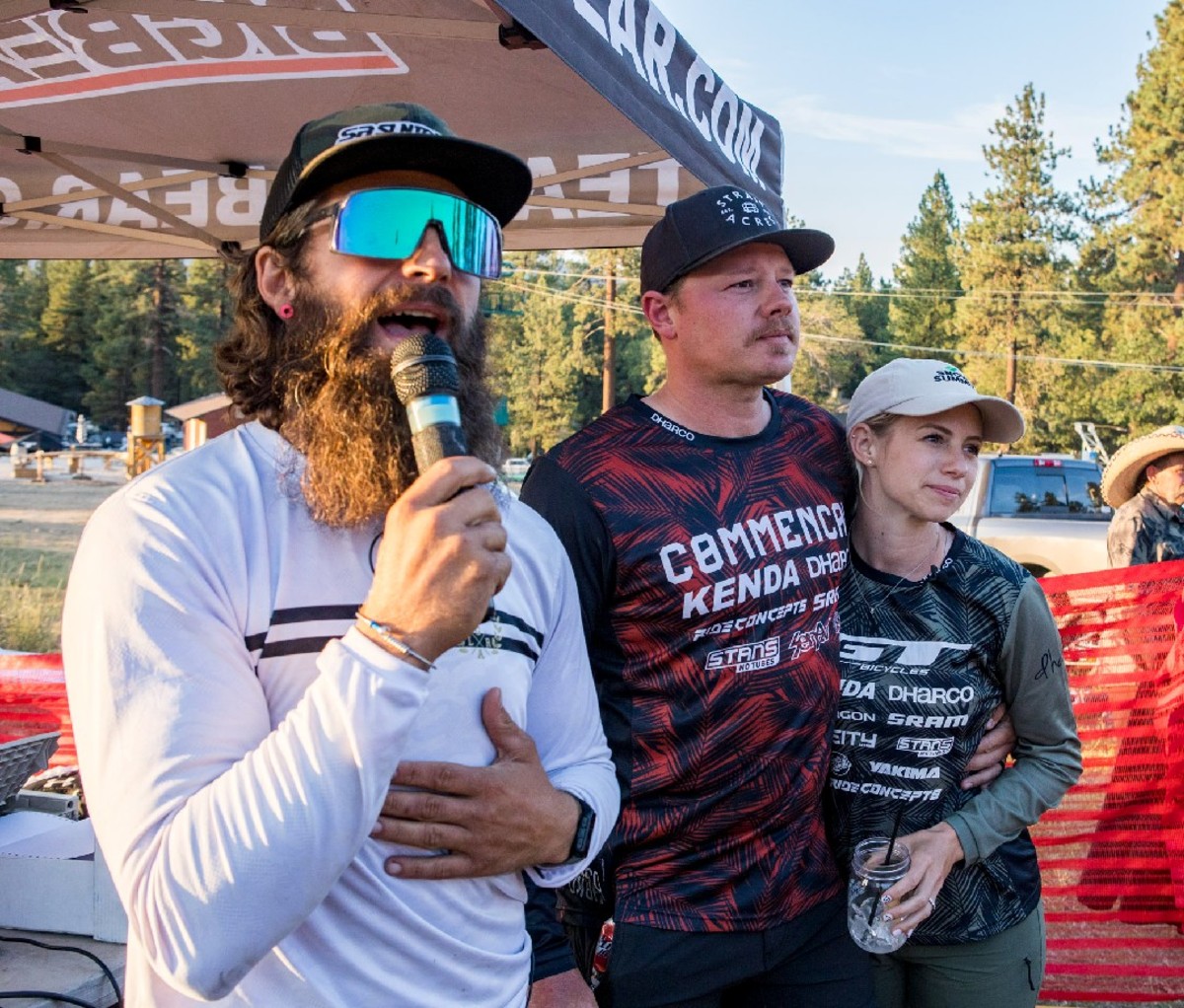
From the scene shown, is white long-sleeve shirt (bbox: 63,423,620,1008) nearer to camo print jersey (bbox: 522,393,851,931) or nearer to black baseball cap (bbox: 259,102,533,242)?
black baseball cap (bbox: 259,102,533,242)

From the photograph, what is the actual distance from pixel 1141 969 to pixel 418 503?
15.0 feet

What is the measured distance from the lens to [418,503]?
1093mm

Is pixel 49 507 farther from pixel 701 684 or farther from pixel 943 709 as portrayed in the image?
pixel 943 709

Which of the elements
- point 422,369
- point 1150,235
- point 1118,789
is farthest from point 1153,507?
point 1150,235

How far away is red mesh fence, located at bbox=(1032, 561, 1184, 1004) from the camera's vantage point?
4.41 meters

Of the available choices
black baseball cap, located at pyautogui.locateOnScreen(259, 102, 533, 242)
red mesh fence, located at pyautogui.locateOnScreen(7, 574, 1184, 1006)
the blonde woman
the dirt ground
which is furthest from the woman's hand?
the dirt ground

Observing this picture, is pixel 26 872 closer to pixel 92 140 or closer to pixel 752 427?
pixel 752 427

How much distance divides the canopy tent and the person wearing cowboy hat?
3.33 meters

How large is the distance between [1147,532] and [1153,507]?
7.4 inches

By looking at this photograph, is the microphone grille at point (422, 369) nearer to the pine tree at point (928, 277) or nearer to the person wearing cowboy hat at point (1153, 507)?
the person wearing cowboy hat at point (1153, 507)

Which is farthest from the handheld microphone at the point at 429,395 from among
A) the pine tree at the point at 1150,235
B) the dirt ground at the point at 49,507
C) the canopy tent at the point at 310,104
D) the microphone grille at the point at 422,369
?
the pine tree at the point at 1150,235

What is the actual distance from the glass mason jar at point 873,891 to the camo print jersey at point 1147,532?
463 centimetres

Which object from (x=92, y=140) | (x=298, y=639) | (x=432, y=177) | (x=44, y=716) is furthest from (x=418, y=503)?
(x=44, y=716)

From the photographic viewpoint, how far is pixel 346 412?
4.54 ft
